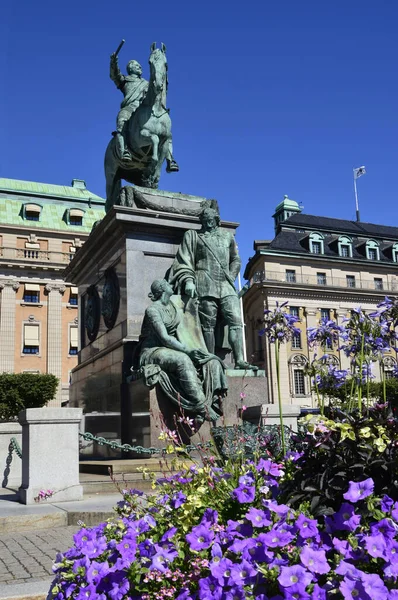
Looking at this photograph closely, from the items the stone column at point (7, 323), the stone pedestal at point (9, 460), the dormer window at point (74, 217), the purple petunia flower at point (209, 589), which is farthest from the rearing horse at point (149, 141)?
the dormer window at point (74, 217)

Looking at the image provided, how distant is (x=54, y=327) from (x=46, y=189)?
17.5 m

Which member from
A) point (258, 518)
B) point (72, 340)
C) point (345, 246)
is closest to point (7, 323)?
point (72, 340)

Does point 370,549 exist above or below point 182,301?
below

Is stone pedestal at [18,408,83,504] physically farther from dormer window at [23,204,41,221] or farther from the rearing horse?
dormer window at [23,204,41,221]

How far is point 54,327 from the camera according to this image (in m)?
64.8

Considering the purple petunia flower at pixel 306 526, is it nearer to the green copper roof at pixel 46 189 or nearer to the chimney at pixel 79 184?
the green copper roof at pixel 46 189

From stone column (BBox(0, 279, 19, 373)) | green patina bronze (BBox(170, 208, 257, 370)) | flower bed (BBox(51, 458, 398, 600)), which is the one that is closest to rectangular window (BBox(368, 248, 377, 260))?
stone column (BBox(0, 279, 19, 373))

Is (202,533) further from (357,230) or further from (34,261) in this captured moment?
(357,230)

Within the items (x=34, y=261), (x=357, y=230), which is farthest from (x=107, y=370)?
(x=357, y=230)

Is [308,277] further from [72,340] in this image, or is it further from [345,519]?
[345,519]

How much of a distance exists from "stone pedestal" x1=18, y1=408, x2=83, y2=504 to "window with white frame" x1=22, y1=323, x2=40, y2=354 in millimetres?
56900

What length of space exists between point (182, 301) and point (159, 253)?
1374 millimetres

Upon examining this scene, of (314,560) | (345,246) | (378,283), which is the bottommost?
(314,560)

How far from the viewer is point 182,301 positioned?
457 inches
